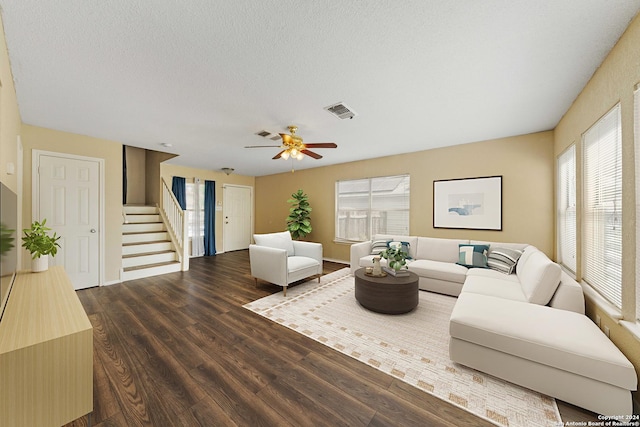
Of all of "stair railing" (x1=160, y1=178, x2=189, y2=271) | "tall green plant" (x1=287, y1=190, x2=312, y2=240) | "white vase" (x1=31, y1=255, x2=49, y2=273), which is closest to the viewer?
"white vase" (x1=31, y1=255, x2=49, y2=273)

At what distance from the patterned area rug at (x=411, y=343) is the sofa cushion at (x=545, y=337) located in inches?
11.5

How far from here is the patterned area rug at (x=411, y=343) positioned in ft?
5.19

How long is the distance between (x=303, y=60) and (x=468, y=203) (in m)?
3.84

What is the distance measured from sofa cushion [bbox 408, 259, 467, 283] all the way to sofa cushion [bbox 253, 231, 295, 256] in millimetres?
2249

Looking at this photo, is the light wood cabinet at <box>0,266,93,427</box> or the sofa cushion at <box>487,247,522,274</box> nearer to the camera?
the light wood cabinet at <box>0,266,93,427</box>

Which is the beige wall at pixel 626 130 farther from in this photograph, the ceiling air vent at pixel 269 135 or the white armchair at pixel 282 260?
the ceiling air vent at pixel 269 135

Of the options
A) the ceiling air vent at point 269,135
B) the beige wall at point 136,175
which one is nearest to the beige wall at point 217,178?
the beige wall at point 136,175

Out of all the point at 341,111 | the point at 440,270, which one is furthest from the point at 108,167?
the point at 440,270

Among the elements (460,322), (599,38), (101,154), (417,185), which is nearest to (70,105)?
(101,154)

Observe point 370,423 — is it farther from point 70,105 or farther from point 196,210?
point 196,210

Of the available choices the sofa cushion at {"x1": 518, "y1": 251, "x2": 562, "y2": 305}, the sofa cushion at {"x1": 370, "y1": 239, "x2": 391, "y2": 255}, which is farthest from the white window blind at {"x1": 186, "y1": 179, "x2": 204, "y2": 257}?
the sofa cushion at {"x1": 518, "y1": 251, "x2": 562, "y2": 305}

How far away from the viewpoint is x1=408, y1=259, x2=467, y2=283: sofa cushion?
3461 millimetres

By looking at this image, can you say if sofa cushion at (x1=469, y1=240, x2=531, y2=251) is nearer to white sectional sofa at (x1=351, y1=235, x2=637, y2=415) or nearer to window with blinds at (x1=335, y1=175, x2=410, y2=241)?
white sectional sofa at (x1=351, y1=235, x2=637, y2=415)

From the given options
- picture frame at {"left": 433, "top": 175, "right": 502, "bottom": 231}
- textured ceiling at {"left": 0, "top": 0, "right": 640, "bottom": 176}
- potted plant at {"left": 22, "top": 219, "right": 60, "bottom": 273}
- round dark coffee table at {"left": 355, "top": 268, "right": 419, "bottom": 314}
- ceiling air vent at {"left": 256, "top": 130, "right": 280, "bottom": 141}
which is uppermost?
textured ceiling at {"left": 0, "top": 0, "right": 640, "bottom": 176}
